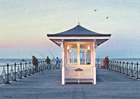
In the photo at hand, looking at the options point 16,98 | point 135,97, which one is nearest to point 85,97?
point 135,97

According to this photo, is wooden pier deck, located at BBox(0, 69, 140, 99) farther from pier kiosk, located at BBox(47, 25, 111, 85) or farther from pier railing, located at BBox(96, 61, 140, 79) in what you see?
pier railing, located at BBox(96, 61, 140, 79)

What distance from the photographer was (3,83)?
1622cm

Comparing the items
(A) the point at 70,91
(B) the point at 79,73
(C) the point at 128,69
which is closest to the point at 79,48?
(B) the point at 79,73

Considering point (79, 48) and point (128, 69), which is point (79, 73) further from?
point (128, 69)

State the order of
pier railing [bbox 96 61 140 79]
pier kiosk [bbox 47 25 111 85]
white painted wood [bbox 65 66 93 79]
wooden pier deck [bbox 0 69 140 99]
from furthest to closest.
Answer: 1. pier railing [bbox 96 61 140 79]
2. white painted wood [bbox 65 66 93 79]
3. pier kiosk [bbox 47 25 111 85]
4. wooden pier deck [bbox 0 69 140 99]

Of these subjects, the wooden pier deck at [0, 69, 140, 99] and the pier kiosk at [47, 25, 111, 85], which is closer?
the wooden pier deck at [0, 69, 140, 99]

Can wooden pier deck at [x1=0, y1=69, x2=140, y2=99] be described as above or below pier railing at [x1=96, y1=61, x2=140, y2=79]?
below

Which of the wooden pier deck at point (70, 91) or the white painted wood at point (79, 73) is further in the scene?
the white painted wood at point (79, 73)

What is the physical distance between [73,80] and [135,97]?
21.5 ft

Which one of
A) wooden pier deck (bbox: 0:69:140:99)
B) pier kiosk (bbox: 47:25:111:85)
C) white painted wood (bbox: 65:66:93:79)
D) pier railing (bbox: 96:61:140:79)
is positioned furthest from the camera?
pier railing (bbox: 96:61:140:79)

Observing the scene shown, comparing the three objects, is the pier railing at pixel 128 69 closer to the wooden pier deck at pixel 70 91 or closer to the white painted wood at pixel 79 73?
the white painted wood at pixel 79 73

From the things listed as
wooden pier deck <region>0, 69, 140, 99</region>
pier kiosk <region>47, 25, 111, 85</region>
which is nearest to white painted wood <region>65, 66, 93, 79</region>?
pier kiosk <region>47, 25, 111, 85</region>

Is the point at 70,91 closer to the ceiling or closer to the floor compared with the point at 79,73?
closer to the floor

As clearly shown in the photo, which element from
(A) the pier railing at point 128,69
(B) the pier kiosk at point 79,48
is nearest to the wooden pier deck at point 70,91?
(B) the pier kiosk at point 79,48
